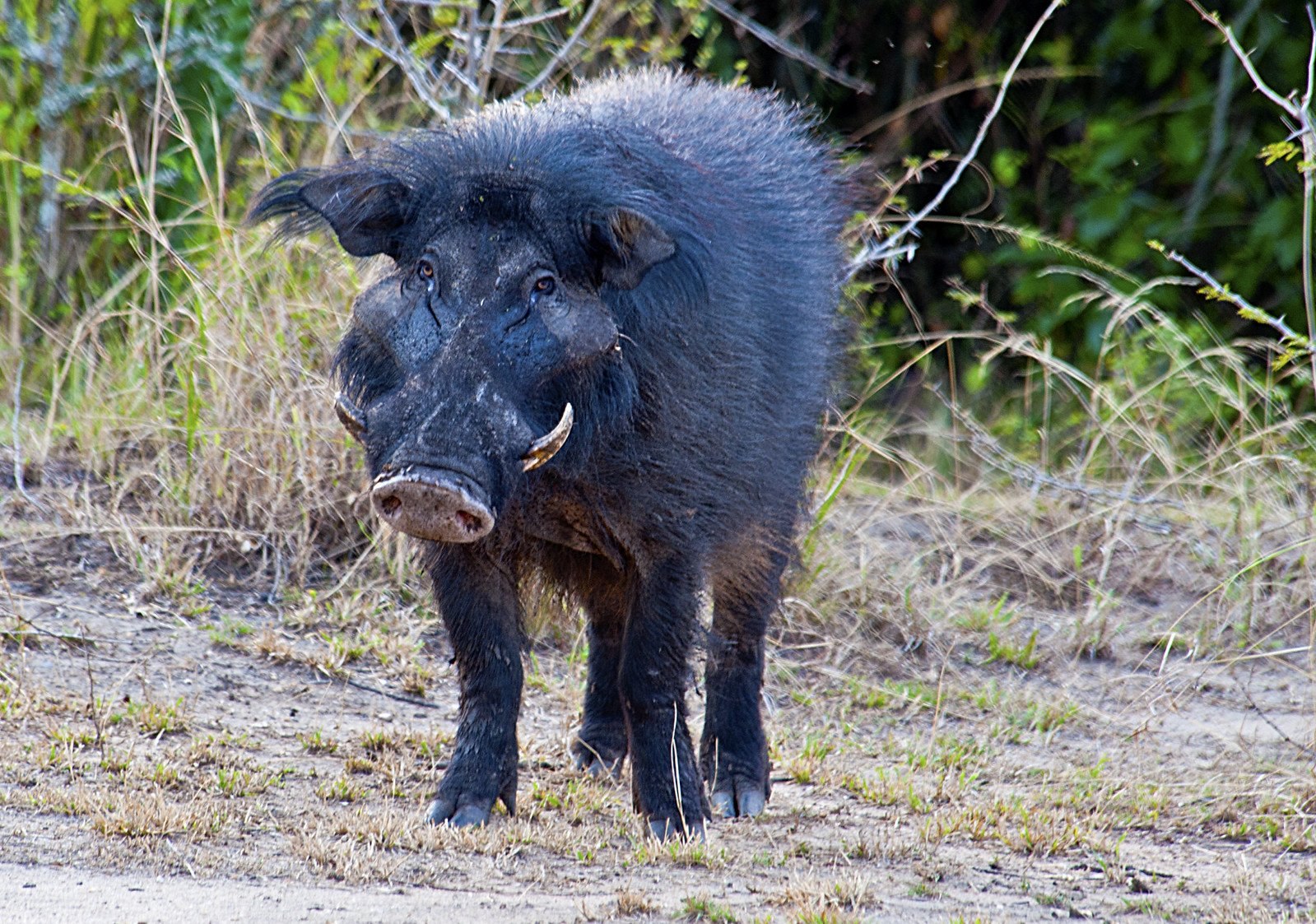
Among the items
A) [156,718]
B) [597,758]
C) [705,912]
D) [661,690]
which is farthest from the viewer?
[597,758]

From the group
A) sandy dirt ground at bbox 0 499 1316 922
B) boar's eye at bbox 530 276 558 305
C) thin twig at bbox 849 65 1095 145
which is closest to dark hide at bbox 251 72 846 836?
boar's eye at bbox 530 276 558 305

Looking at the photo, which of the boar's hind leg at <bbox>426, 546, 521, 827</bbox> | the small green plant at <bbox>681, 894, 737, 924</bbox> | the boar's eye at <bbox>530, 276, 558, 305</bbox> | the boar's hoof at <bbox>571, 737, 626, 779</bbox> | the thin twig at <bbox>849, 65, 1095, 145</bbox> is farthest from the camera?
the thin twig at <bbox>849, 65, 1095, 145</bbox>

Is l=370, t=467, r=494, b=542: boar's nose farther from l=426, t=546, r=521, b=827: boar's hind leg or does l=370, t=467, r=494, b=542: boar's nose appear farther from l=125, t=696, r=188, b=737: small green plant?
l=125, t=696, r=188, b=737: small green plant

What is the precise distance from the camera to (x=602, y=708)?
4.34m

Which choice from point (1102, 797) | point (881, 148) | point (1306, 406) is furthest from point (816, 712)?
point (1306, 406)

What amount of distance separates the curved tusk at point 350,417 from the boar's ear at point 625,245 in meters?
0.60

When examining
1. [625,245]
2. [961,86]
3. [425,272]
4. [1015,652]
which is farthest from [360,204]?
[961,86]

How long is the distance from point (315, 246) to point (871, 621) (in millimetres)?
2312

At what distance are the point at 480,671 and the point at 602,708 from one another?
27.2 inches

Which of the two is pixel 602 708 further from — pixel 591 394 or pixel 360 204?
pixel 360 204

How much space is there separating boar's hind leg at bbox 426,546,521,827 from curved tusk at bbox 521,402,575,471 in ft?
1.73

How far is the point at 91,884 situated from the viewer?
291cm

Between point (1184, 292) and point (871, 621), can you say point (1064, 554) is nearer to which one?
point (871, 621)

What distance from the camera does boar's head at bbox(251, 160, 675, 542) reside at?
10.2 ft
